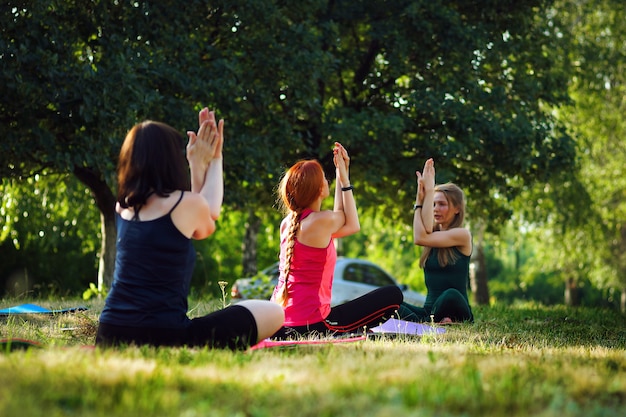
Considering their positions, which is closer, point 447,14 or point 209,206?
point 209,206

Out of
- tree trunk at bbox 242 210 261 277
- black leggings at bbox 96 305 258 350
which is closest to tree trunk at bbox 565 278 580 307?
tree trunk at bbox 242 210 261 277

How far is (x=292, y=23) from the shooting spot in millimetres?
14750

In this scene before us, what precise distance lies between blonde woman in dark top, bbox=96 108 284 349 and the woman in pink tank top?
64.2 inches

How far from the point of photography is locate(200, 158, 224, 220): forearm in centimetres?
477

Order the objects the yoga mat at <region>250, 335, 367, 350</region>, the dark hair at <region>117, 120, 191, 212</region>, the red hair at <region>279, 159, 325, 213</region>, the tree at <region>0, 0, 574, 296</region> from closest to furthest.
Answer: the dark hair at <region>117, 120, 191, 212</region> → the yoga mat at <region>250, 335, 367, 350</region> → the red hair at <region>279, 159, 325, 213</region> → the tree at <region>0, 0, 574, 296</region>

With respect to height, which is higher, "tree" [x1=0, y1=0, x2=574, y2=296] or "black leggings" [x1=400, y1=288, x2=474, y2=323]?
"tree" [x1=0, y1=0, x2=574, y2=296]

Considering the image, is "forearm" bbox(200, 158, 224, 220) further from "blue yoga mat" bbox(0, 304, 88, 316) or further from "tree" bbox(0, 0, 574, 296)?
"tree" bbox(0, 0, 574, 296)

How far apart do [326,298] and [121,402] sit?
3.63 metres

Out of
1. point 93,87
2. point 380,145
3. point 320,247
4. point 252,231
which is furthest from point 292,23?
point 320,247

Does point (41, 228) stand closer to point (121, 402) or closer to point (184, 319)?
point (184, 319)

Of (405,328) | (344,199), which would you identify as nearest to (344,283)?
(405,328)

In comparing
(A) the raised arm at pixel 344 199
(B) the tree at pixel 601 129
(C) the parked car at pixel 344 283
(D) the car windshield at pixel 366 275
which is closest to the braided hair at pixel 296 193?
(A) the raised arm at pixel 344 199

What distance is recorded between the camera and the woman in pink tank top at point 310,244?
20.7 feet

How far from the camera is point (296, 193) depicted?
6348 mm
